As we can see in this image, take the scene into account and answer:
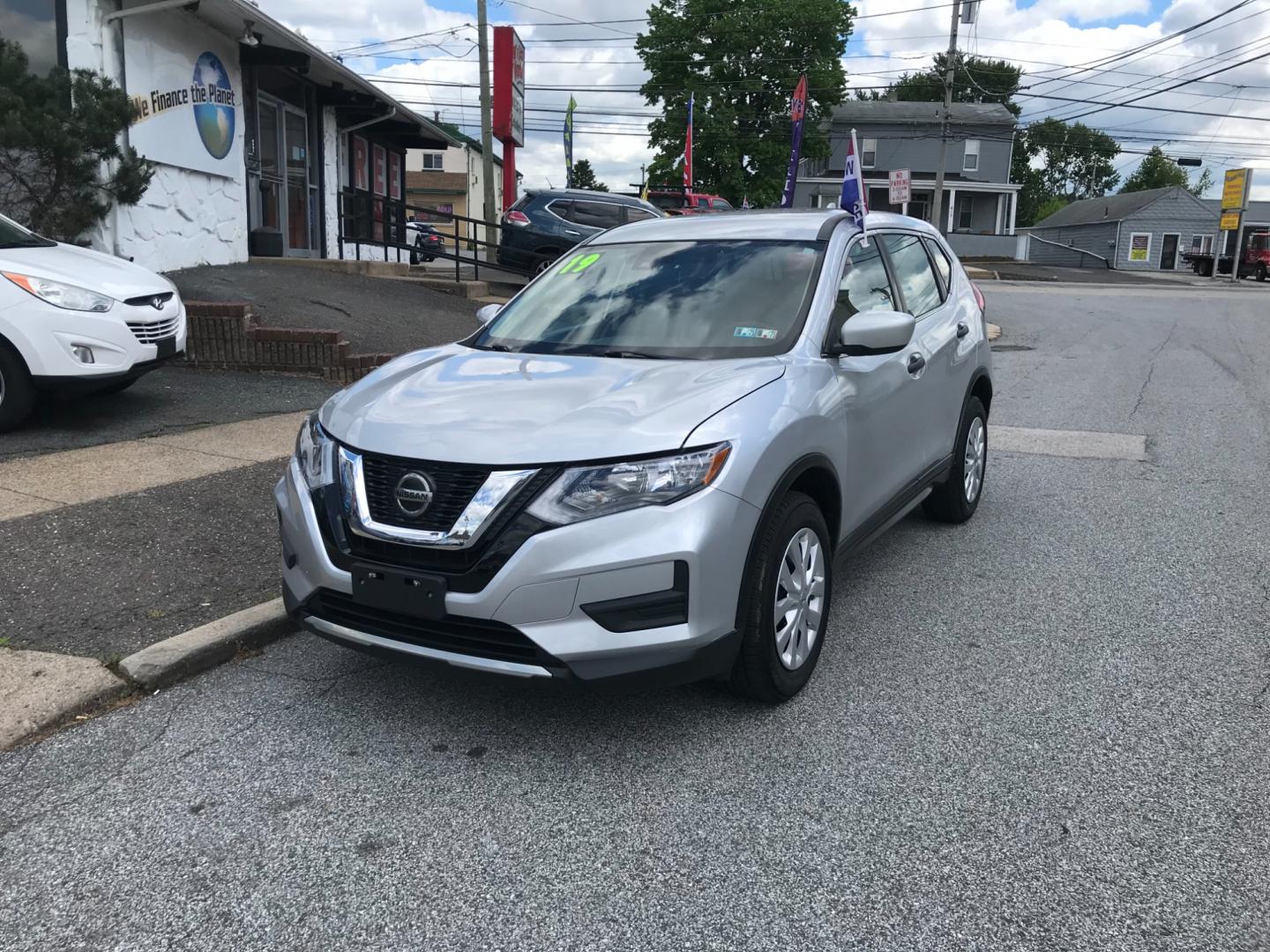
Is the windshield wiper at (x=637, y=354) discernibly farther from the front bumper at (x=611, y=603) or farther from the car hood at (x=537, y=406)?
the front bumper at (x=611, y=603)

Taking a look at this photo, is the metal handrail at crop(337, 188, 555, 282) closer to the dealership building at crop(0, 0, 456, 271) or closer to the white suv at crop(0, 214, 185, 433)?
the dealership building at crop(0, 0, 456, 271)

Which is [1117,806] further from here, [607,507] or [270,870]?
[270,870]

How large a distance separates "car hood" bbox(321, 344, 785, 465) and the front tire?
19.2 inches

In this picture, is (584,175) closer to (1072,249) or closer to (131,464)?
(1072,249)

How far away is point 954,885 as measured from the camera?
2709mm

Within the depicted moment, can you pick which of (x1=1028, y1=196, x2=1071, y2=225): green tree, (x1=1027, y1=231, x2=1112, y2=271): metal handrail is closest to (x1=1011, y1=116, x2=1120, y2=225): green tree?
(x1=1028, y1=196, x2=1071, y2=225): green tree

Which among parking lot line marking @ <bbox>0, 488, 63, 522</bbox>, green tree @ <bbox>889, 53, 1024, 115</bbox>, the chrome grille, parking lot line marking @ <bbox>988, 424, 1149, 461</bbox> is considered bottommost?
parking lot line marking @ <bbox>988, 424, 1149, 461</bbox>

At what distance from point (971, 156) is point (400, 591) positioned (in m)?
56.6

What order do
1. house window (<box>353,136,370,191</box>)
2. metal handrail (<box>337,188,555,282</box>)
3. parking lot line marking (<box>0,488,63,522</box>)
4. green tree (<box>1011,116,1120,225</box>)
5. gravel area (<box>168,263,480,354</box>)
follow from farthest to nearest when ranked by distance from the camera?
green tree (<box>1011,116,1120,225</box>) → house window (<box>353,136,370,191</box>) → metal handrail (<box>337,188,555,282</box>) → gravel area (<box>168,263,480,354</box>) → parking lot line marking (<box>0,488,63,522</box>)

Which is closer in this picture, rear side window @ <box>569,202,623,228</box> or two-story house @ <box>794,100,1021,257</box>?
rear side window @ <box>569,202,623,228</box>

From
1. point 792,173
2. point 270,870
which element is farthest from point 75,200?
point 270,870

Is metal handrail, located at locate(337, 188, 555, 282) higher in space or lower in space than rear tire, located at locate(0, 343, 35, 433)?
higher

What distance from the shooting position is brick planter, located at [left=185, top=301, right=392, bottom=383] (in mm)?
9578

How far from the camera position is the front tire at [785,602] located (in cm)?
341
